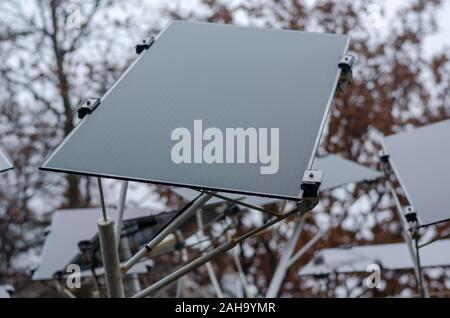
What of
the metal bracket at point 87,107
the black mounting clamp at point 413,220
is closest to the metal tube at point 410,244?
the black mounting clamp at point 413,220

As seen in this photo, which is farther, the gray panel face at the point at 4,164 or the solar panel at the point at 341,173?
the solar panel at the point at 341,173

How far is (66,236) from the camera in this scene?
7.55 metres

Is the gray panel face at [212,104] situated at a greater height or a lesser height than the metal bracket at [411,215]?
greater

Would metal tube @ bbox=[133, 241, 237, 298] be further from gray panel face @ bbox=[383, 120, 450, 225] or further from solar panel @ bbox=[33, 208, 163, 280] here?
solar panel @ bbox=[33, 208, 163, 280]

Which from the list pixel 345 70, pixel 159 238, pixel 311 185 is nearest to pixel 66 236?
pixel 159 238

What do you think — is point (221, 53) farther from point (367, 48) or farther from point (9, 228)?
point (9, 228)

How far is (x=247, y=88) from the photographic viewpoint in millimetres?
3736

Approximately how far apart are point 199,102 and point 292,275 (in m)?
14.0

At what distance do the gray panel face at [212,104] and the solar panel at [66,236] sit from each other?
2489 millimetres

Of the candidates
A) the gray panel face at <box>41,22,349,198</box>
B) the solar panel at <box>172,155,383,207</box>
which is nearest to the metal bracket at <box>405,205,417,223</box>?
the gray panel face at <box>41,22,349,198</box>

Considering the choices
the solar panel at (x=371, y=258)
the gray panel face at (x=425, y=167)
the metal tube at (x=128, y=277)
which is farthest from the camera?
the solar panel at (x=371, y=258)

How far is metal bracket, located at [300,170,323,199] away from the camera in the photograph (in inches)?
111

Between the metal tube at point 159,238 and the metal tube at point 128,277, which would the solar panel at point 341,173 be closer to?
the metal tube at point 128,277

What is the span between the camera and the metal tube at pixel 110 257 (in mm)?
3184
